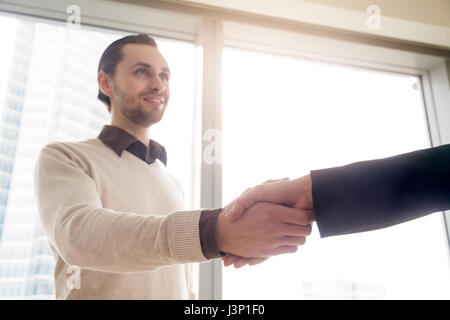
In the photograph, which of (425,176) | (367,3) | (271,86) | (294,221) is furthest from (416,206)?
(367,3)

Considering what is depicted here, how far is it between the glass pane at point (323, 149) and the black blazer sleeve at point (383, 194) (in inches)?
24.7

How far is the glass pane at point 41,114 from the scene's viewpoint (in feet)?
3.22

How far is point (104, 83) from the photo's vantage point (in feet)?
3.65

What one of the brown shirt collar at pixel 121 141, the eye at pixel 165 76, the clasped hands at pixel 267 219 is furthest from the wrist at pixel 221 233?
the eye at pixel 165 76

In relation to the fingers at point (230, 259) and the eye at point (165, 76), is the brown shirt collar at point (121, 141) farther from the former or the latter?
the fingers at point (230, 259)

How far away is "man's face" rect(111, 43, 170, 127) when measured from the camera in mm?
1037

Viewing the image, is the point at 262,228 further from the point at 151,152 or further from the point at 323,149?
the point at 323,149

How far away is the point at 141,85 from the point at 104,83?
16 cm

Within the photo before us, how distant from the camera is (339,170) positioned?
1.87 ft

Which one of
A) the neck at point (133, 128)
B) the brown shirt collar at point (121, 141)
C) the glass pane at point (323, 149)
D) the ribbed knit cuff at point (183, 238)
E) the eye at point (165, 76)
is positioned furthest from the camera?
the glass pane at point (323, 149)

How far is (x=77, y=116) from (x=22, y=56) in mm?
285
